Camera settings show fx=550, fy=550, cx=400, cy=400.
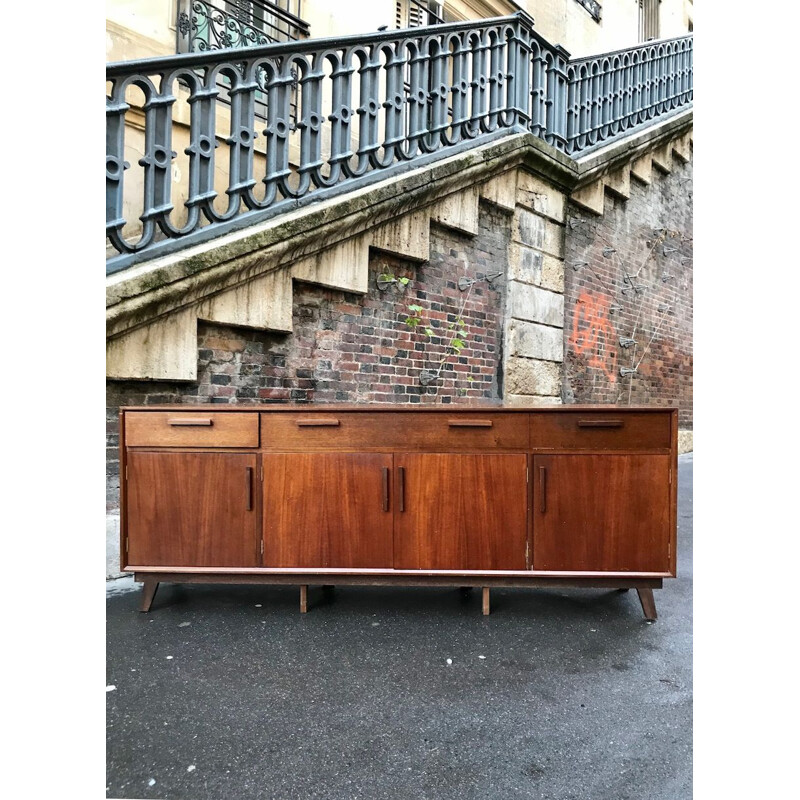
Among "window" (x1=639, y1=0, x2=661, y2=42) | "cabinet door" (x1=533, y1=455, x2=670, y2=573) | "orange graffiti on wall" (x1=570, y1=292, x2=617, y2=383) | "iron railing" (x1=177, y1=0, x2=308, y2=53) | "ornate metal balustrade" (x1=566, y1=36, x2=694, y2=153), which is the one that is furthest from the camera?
"window" (x1=639, y1=0, x2=661, y2=42)

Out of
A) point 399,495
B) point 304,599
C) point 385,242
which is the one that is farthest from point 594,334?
point 304,599

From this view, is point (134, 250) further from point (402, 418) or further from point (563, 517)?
point (563, 517)

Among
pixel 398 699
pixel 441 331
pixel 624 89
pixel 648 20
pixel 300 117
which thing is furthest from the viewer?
pixel 648 20

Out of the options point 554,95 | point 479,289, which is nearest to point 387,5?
point 554,95

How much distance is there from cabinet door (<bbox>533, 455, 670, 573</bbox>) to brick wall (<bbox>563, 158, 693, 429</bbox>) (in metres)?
3.08

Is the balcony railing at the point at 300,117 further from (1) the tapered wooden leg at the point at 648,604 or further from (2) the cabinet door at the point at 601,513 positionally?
(1) the tapered wooden leg at the point at 648,604

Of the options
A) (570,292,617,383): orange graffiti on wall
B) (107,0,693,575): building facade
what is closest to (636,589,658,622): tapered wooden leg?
(107,0,693,575): building facade

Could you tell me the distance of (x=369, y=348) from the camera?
3.88 metres

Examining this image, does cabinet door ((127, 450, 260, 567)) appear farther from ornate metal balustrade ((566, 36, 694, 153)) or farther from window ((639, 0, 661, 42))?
window ((639, 0, 661, 42))

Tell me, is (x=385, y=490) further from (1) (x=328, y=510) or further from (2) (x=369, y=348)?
(2) (x=369, y=348)

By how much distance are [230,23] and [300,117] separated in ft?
3.03

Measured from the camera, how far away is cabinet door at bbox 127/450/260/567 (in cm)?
260
